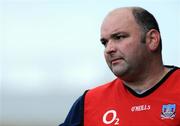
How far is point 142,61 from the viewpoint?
2260 millimetres

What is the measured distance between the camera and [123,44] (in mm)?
2182

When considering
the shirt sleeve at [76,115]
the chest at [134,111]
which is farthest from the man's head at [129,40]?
the shirt sleeve at [76,115]

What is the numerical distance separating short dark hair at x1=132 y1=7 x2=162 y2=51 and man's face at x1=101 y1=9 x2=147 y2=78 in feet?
0.08

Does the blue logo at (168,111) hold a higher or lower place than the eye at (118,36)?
lower

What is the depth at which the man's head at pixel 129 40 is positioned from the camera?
2184 millimetres

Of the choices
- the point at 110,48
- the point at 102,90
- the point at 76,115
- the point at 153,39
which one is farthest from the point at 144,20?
the point at 76,115

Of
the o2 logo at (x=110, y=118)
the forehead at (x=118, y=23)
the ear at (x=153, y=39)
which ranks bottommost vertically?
the o2 logo at (x=110, y=118)

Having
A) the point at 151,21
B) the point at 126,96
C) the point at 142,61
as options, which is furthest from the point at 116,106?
the point at 151,21

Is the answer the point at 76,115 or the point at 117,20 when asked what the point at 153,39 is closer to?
the point at 117,20

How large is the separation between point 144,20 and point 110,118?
464 millimetres

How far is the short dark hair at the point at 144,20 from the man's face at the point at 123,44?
A: 3cm

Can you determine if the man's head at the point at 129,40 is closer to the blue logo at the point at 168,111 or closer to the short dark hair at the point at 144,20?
the short dark hair at the point at 144,20

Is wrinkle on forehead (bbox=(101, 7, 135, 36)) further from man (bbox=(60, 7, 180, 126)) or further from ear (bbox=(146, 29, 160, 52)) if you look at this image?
ear (bbox=(146, 29, 160, 52))

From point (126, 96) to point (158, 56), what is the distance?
234 millimetres
